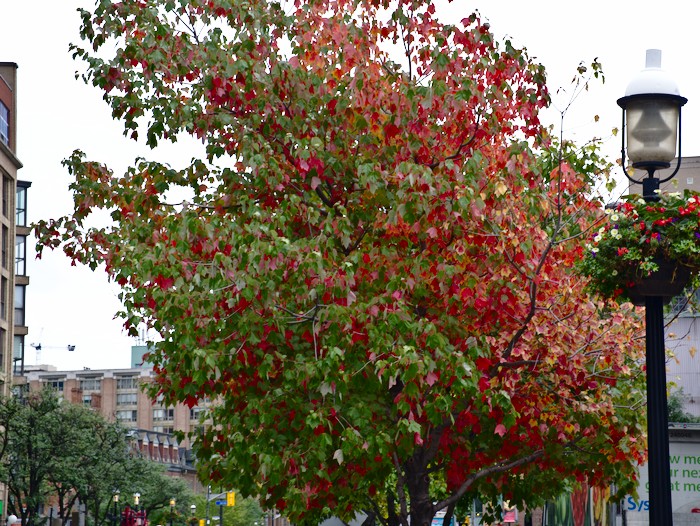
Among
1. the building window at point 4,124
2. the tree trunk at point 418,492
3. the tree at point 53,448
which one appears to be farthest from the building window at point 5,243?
the tree trunk at point 418,492

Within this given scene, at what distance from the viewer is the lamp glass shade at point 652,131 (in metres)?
10.8

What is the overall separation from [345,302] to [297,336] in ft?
4.46

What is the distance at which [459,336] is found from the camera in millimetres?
17078

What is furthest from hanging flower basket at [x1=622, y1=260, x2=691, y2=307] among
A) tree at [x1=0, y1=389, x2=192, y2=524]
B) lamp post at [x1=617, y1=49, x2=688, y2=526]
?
tree at [x1=0, y1=389, x2=192, y2=524]

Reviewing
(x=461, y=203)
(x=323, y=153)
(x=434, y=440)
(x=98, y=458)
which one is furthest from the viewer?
(x=98, y=458)

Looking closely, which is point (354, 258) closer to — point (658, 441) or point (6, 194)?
point (658, 441)

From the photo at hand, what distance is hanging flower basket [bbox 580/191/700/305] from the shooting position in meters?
11.3

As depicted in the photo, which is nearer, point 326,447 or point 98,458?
point 326,447

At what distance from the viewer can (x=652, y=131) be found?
10.8 metres

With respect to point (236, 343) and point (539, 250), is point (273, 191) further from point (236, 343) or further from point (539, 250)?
point (539, 250)

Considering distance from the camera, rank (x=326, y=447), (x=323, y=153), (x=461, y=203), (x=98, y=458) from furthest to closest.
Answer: (x=98, y=458) < (x=323, y=153) < (x=326, y=447) < (x=461, y=203)

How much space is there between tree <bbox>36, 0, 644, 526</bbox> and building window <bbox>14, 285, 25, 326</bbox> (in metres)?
72.4

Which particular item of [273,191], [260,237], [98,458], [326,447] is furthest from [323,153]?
[98,458]

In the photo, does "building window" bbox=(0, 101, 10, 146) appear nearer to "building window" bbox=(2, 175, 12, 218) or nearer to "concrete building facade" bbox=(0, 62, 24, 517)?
"concrete building facade" bbox=(0, 62, 24, 517)
